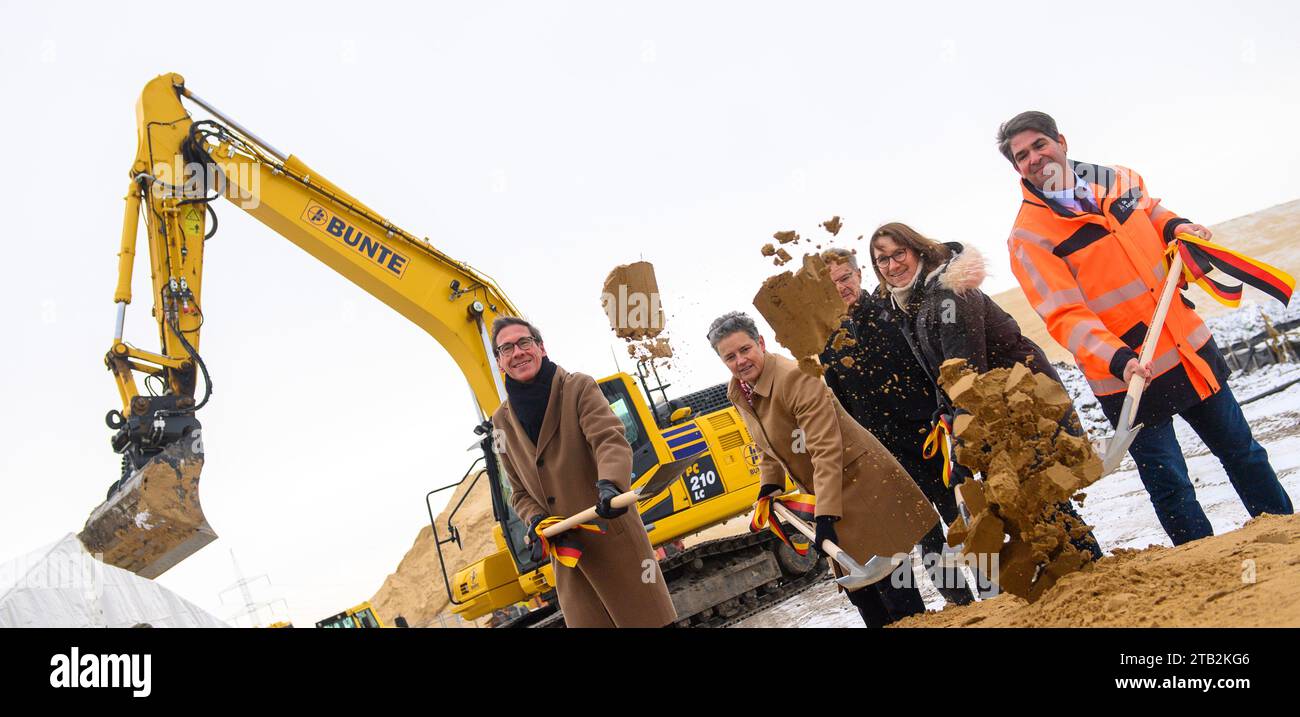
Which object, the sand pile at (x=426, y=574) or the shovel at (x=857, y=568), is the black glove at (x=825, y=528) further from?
the sand pile at (x=426, y=574)

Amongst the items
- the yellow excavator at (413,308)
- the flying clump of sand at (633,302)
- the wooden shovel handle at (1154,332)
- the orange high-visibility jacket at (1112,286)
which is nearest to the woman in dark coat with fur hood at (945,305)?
the orange high-visibility jacket at (1112,286)

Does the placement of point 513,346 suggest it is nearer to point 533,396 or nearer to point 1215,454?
point 533,396

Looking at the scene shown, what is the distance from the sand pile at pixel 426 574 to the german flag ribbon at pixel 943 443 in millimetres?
25454

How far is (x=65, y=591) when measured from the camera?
26.6 feet

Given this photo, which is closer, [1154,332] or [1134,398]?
[1134,398]

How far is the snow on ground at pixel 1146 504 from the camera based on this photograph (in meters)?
5.23

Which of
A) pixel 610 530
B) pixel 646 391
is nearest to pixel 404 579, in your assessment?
pixel 646 391

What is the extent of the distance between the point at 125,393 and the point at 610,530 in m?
4.85

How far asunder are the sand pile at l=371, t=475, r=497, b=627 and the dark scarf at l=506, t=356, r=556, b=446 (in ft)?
83.3

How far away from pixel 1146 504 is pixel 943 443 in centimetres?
389

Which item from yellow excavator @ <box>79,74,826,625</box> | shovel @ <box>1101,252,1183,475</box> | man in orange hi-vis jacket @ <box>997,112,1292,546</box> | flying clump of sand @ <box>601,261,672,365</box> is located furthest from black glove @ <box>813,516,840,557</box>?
yellow excavator @ <box>79,74,826,625</box>

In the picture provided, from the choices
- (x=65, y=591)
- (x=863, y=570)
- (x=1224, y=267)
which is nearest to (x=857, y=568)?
(x=863, y=570)
